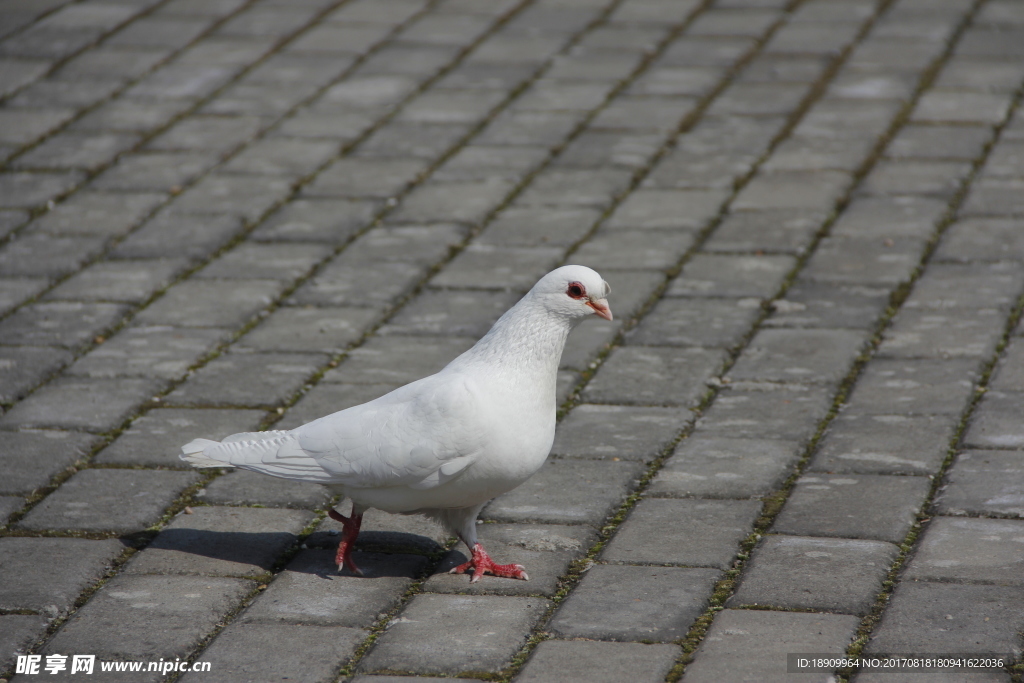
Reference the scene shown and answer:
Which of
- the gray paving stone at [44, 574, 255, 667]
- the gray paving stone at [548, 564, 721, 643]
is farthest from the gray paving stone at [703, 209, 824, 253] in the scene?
the gray paving stone at [44, 574, 255, 667]

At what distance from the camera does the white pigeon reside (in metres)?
3.53

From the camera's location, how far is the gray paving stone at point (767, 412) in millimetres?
4547

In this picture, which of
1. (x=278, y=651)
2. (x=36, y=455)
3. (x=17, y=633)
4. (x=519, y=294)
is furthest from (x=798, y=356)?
(x=17, y=633)

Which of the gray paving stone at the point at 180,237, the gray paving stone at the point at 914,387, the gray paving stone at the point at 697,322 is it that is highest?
the gray paving stone at the point at 180,237

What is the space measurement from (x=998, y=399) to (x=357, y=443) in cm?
256

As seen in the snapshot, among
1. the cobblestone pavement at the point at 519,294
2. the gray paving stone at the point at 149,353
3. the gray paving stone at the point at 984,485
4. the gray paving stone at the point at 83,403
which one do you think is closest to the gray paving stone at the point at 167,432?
the cobblestone pavement at the point at 519,294

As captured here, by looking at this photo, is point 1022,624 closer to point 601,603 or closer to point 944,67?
point 601,603

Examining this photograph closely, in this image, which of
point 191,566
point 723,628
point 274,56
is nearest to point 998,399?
point 723,628

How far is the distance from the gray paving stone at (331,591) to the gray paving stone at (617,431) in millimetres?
880

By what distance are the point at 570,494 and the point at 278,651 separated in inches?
49.0

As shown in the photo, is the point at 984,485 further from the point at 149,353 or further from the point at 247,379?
the point at 149,353

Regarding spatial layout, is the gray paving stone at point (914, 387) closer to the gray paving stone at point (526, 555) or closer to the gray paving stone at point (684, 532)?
the gray paving stone at point (684, 532)

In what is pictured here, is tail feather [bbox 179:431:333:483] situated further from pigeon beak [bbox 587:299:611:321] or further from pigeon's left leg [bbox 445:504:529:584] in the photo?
pigeon beak [bbox 587:299:611:321]

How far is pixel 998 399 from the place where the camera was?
4664mm
